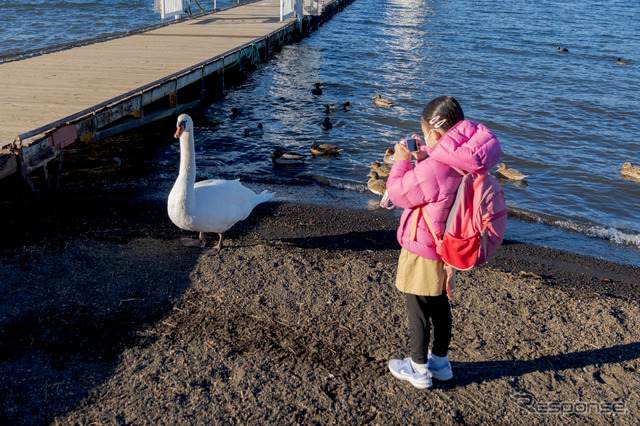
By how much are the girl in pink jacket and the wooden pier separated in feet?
18.9

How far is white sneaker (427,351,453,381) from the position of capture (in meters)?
4.32

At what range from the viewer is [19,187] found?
8.62m

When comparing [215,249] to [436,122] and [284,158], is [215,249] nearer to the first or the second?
[436,122]

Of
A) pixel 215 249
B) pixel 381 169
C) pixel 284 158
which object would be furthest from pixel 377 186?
pixel 215 249

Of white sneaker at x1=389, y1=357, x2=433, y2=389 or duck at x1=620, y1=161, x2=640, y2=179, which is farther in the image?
duck at x1=620, y1=161, x2=640, y2=179

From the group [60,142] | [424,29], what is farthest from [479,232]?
[424,29]

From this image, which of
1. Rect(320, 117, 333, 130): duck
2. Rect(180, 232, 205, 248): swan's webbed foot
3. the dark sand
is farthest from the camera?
Rect(320, 117, 333, 130): duck

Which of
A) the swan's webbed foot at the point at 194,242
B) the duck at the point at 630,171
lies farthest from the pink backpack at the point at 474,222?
the duck at the point at 630,171

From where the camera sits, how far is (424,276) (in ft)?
12.5

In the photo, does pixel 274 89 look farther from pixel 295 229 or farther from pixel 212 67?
pixel 295 229

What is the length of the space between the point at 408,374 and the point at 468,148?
1.98 m

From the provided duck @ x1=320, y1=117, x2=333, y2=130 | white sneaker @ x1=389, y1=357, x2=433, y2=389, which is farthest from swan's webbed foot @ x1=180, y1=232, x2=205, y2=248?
duck @ x1=320, y1=117, x2=333, y2=130

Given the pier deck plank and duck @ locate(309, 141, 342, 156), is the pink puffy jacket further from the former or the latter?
duck @ locate(309, 141, 342, 156)

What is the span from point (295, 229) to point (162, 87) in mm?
5902
